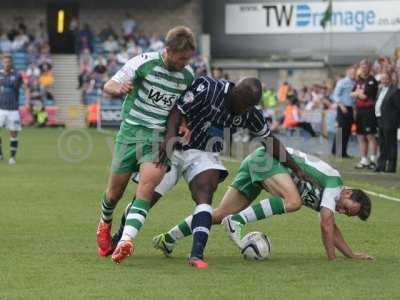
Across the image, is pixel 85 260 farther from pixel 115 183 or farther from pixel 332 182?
pixel 332 182

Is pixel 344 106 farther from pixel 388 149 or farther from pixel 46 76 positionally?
pixel 46 76

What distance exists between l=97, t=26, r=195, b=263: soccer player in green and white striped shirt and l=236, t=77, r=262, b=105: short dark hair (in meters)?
0.47

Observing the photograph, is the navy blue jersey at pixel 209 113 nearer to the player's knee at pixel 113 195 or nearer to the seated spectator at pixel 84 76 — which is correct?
the player's knee at pixel 113 195

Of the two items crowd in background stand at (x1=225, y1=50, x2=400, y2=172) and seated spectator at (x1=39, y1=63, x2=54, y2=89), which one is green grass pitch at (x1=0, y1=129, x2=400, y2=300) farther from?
seated spectator at (x1=39, y1=63, x2=54, y2=89)

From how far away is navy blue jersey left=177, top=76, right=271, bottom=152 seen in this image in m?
9.73

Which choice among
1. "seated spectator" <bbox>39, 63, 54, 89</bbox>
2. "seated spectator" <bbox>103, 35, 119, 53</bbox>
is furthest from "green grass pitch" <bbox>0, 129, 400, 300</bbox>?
"seated spectator" <bbox>103, 35, 119, 53</bbox>

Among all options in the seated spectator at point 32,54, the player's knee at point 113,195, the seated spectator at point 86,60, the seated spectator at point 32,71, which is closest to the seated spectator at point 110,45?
the seated spectator at point 86,60

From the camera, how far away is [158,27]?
4675 cm

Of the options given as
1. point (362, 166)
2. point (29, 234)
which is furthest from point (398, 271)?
point (362, 166)

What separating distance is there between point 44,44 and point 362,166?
23.6 metres

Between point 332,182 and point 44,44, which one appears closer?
point 332,182

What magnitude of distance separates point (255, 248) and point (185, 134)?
1168 millimetres

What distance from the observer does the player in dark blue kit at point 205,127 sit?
9672mm

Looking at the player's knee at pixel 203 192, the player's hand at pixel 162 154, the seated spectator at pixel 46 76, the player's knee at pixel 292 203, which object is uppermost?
the player's hand at pixel 162 154
